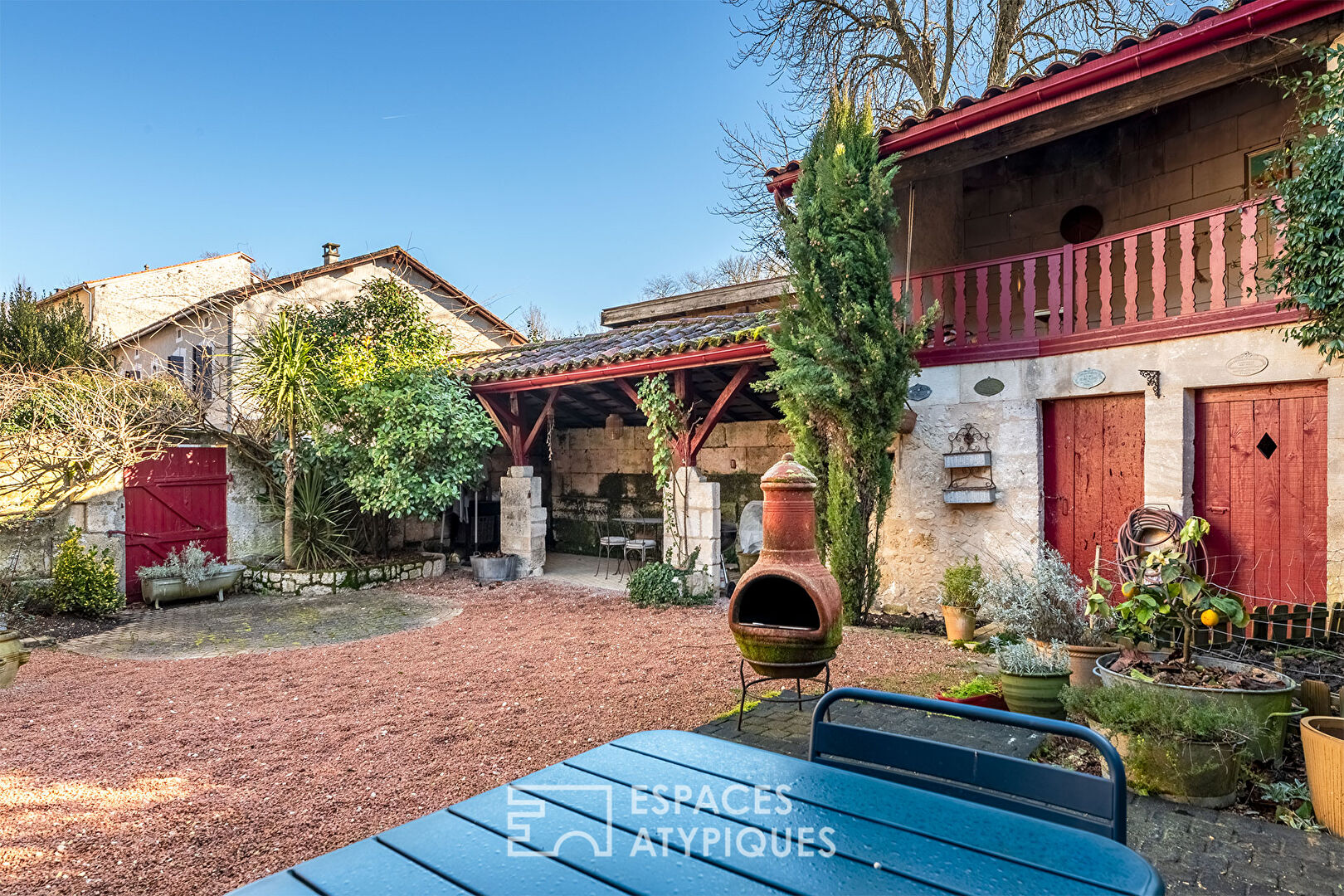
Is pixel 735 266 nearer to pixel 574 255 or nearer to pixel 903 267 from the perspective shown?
pixel 574 255

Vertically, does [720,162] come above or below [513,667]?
above

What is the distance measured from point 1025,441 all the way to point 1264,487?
1.66m

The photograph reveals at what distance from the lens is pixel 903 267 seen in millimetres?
7734

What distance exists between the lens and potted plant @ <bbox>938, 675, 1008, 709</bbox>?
13.2ft

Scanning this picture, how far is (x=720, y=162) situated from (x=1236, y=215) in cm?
809

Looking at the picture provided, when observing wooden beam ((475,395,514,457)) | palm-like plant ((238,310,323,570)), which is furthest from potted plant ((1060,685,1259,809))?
palm-like plant ((238,310,323,570))

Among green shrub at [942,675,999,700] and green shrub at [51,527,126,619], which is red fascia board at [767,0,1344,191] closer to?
green shrub at [942,675,999,700]

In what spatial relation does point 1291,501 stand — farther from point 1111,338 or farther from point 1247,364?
point 1111,338

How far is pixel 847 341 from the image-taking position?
256 inches

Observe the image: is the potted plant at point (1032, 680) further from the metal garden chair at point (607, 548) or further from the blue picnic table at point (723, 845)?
the metal garden chair at point (607, 548)

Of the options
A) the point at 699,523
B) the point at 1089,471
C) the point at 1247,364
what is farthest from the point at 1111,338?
the point at 699,523

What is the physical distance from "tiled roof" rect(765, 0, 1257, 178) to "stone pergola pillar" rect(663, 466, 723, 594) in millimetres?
3405

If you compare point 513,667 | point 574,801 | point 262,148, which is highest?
point 262,148

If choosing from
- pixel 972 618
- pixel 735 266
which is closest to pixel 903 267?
pixel 972 618
